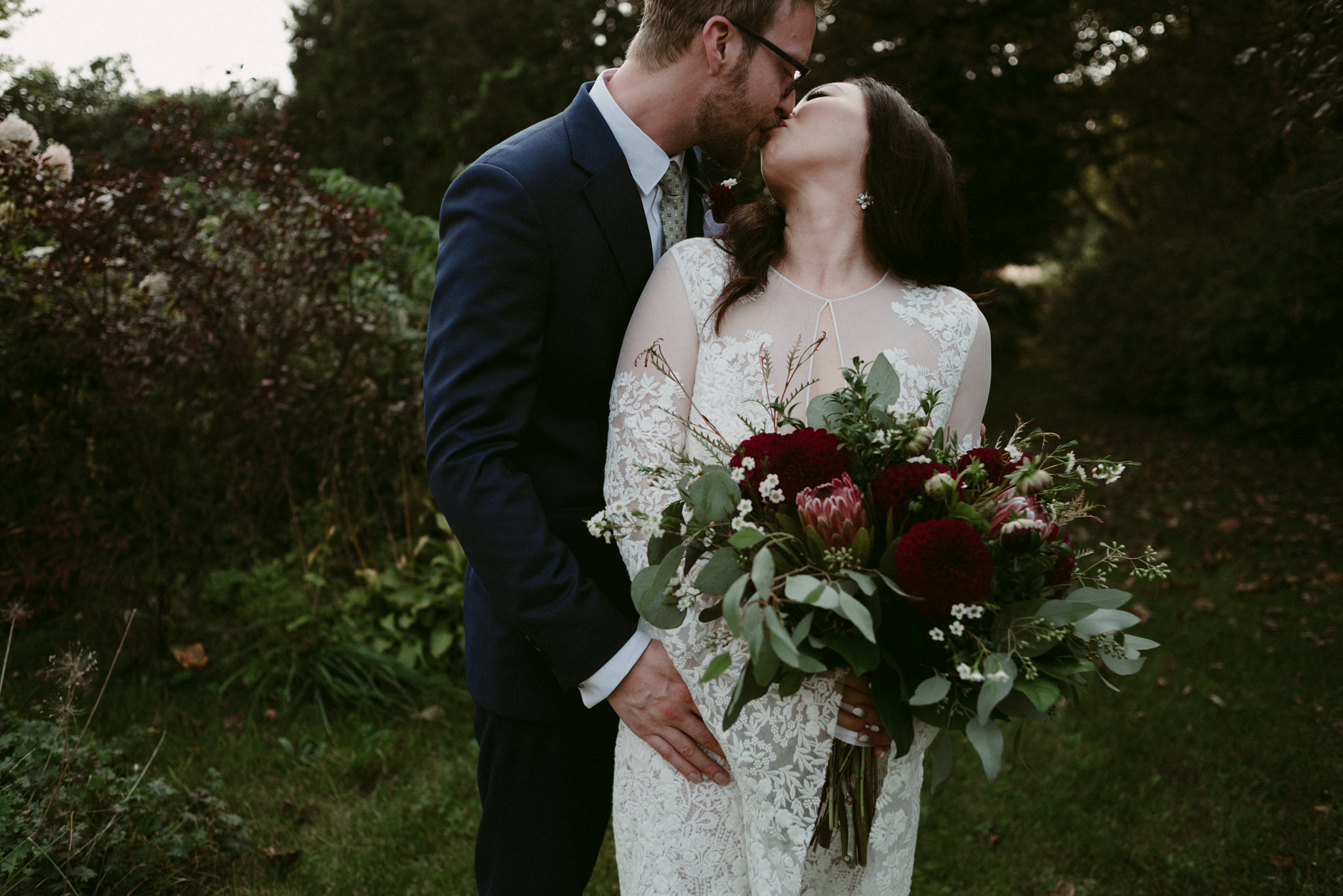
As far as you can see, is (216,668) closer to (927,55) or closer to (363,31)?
(927,55)

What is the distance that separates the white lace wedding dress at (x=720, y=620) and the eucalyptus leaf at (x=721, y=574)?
26cm

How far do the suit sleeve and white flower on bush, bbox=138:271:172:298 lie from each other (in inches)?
124

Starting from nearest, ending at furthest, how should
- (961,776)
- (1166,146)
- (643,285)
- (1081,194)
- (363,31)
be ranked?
(643,285) < (961,776) < (1166,146) < (363,31) < (1081,194)

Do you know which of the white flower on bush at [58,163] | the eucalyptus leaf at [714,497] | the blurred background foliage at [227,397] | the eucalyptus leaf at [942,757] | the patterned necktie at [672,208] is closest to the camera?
the eucalyptus leaf at [714,497]

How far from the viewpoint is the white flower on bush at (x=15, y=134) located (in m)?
3.73

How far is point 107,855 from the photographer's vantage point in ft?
8.43

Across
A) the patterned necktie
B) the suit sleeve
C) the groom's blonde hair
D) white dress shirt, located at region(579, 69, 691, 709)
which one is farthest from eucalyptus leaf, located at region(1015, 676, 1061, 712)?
the groom's blonde hair

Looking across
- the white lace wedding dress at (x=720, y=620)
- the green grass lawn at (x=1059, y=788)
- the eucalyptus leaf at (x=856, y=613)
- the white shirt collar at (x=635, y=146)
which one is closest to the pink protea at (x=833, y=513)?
the eucalyptus leaf at (x=856, y=613)

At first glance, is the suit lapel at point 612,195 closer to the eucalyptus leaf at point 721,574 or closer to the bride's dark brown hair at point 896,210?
the bride's dark brown hair at point 896,210

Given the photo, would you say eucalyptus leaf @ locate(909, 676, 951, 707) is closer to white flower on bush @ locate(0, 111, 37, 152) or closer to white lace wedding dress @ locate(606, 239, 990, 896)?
white lace wedding dress @ locate(606, 239, 990, 896)

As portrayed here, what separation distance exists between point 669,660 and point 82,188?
13.2ft

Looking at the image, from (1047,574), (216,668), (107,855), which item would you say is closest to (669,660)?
(1047,574)

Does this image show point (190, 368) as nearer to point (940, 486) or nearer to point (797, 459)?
point (797, 459)

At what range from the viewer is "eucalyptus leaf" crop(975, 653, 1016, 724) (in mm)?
1371
